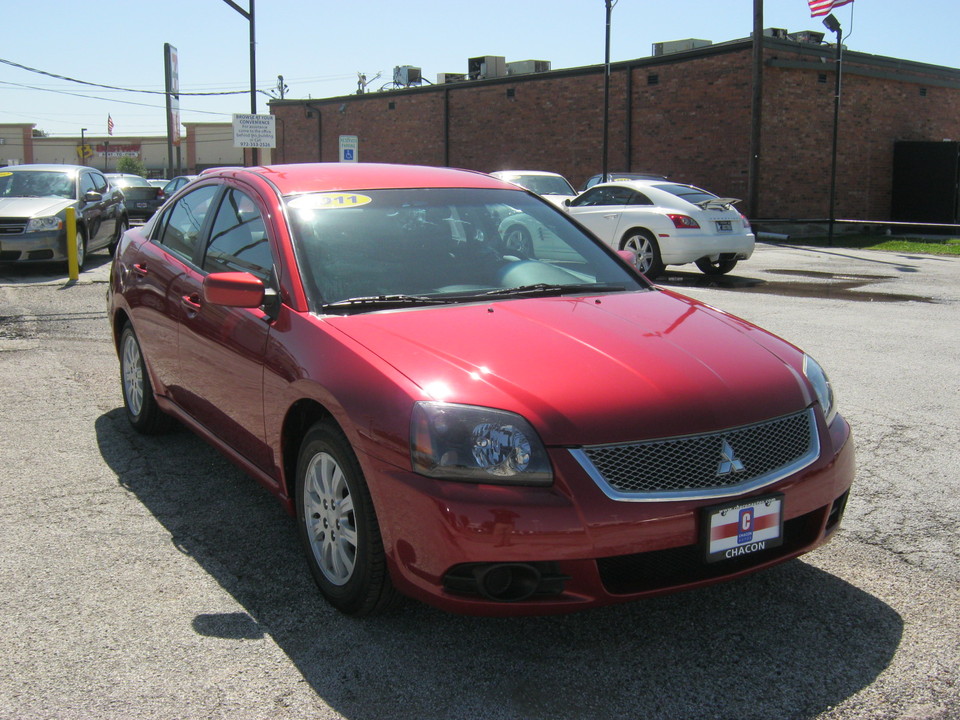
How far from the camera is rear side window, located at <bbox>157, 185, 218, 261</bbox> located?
4881 millimetres

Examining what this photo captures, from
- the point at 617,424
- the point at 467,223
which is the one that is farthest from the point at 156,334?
the point at 617,424

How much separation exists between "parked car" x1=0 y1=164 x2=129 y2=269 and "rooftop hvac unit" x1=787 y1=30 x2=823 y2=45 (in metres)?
19.9

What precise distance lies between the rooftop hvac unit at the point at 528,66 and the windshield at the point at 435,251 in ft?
104

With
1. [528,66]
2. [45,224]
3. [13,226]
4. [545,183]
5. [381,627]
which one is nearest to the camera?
[381,627]

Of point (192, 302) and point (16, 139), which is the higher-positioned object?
point (16, 139)

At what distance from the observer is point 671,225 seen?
→ 14.0 m

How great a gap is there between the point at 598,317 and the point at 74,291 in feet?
34.2

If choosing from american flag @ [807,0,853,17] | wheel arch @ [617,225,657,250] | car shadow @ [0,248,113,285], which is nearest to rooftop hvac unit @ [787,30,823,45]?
american flag @ [807,0,853,17]

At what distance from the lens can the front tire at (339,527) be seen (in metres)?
3.10

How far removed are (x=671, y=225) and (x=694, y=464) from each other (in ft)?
37.9

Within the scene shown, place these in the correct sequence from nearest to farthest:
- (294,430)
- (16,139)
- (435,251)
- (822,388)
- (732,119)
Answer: (822,388)
(294,430)
(435,251)
(732,119)
(16,139)

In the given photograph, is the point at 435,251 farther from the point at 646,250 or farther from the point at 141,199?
the point at 141,199

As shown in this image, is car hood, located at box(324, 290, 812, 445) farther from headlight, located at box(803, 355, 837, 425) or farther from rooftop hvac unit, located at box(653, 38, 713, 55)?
rooftop hvac unit, located at box(653, 38, 713, 55)

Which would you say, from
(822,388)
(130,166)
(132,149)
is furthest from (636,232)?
(132,149)
